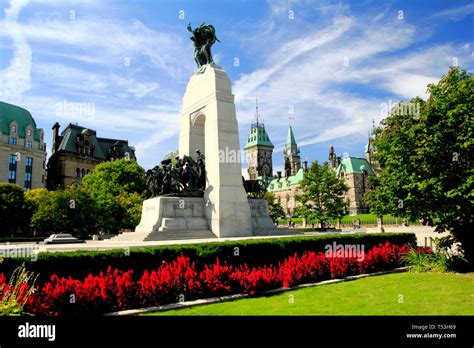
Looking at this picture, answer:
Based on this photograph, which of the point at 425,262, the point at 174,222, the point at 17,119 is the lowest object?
the point at 425,262

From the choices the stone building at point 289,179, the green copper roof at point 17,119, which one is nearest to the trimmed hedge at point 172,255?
the green copper roof at point 17,119

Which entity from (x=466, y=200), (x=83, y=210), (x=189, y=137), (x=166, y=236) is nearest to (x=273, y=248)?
(x=466, y=200)

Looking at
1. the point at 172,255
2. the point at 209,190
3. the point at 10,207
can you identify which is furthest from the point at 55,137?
the point at 172,255

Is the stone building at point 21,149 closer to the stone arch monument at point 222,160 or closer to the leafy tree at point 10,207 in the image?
the leafy tree at point 10,207

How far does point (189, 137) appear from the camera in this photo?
28.8 metres

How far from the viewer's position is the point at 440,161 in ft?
44.3

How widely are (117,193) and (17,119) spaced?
36.1m

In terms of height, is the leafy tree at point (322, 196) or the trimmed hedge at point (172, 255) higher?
the leafy tree at point (322, 196)

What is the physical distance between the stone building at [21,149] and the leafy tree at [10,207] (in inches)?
935

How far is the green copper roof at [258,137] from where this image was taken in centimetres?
17475

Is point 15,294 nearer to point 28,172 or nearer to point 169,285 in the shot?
point 169,285

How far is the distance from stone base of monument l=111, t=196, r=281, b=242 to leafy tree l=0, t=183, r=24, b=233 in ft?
101

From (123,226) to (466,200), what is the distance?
130ft

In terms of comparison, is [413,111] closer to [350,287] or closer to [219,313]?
[350,287]
